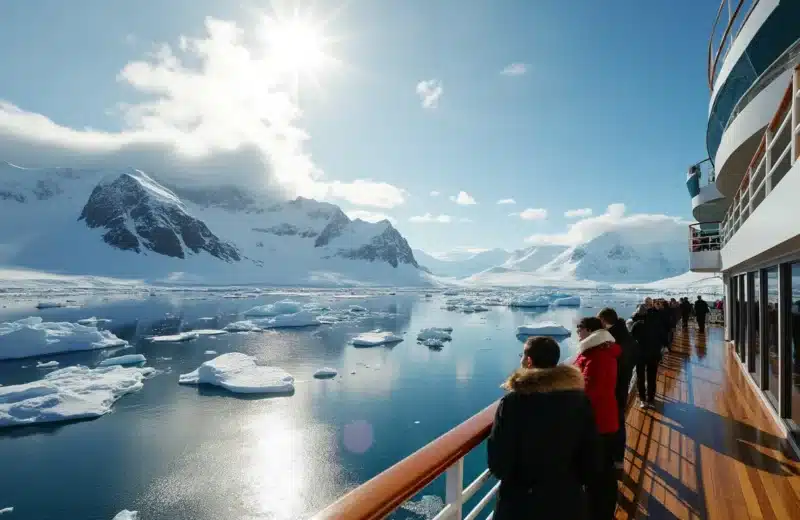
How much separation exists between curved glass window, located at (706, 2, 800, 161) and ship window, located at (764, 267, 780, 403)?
3282 millimetres

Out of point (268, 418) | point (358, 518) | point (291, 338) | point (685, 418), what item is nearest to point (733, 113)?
point (685, 418)

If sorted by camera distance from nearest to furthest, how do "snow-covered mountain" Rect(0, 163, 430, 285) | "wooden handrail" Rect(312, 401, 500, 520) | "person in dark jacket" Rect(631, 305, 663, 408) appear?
"wooden handrail" Rect(312, 401, 500, 520) → "person in dark jacket" Rect(631, 305, 663, 408) → "snow-covered mountain" Rect(0, 163, 430, 285)

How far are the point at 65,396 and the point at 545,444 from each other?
15.3 m

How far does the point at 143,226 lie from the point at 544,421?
491ft

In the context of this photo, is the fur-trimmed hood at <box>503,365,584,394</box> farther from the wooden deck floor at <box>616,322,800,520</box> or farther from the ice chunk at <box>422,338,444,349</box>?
the ice chunk at <box>422,338,444,349</box>

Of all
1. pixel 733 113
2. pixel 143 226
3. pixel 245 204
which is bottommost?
pixel 733 113

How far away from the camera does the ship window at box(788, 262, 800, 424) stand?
14.5 feet

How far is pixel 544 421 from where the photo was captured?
5.21ft

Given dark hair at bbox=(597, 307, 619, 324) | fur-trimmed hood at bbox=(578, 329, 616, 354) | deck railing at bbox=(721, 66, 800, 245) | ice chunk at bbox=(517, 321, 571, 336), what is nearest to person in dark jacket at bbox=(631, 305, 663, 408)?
deck railing at bbox=(721, 66, 800, 245)

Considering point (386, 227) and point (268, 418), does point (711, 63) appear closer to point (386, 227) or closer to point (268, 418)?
point (268, 418)

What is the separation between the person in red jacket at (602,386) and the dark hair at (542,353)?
2.98ft

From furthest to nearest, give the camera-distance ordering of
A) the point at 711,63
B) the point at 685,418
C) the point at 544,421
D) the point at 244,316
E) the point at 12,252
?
the point at 12,252, the point at 244,316, the point at 711,63, the point at 685,418, the point at 544,421

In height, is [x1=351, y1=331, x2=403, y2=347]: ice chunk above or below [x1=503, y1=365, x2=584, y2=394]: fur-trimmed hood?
below

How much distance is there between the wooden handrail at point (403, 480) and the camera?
1326mm
